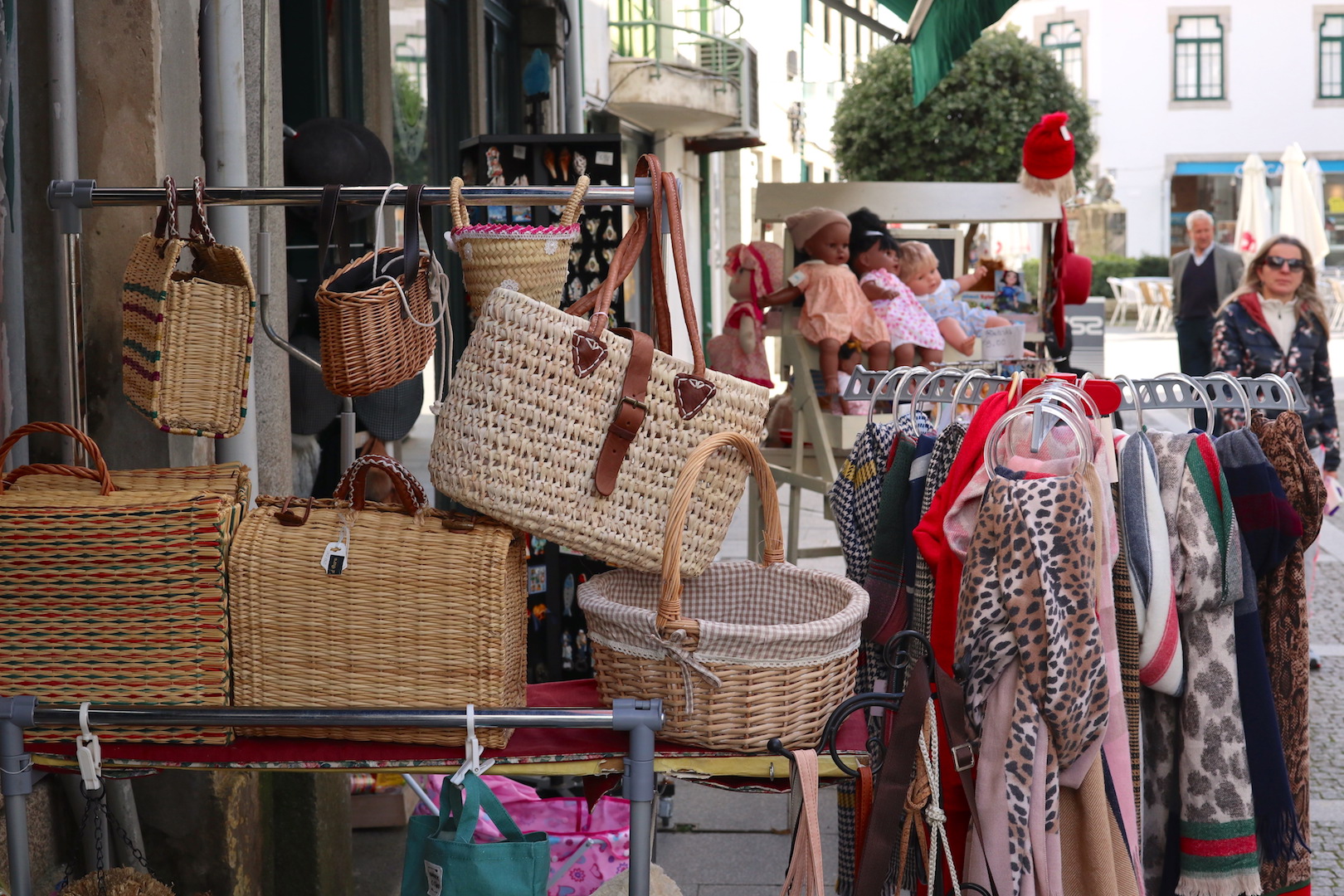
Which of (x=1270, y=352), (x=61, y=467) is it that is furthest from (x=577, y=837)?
(x=1270, y=352)

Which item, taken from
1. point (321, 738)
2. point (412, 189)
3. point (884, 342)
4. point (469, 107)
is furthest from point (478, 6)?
point (321, 738)

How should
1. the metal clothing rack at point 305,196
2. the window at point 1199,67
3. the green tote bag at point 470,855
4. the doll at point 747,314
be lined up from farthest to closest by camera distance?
1. the window at point 1199,67
2. the doll at point 747,314
3. the metal clothing rack at point 305,196
4. the green tote bag at point 470,855

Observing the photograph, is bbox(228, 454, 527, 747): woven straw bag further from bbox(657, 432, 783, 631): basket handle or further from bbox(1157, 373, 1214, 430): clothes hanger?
bbox(1157, 373, 1214, 430): clothes hanger

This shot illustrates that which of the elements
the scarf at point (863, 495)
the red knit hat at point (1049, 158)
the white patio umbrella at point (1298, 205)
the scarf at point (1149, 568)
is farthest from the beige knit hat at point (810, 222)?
the white patio umbrella at point (1298, 205)

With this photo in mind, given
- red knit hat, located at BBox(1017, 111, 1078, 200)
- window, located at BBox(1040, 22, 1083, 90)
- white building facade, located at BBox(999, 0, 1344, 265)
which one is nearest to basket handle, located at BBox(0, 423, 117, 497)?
red knit hat, located at BBox(1017, 111, 1078, 200)

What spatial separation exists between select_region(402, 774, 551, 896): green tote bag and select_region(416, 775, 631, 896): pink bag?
0.71 m

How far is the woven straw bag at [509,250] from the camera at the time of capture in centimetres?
213

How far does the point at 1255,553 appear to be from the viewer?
243 centimetres

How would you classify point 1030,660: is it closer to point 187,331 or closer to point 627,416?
point 627,416

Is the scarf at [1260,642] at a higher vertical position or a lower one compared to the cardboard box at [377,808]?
higher

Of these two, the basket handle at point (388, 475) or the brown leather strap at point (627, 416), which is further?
the basket handle at point (388, 475)

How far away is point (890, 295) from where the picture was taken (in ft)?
20.2

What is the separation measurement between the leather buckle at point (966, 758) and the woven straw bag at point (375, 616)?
0.74 meters

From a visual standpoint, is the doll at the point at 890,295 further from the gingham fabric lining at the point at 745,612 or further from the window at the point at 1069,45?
the window at the point at 1069,45
